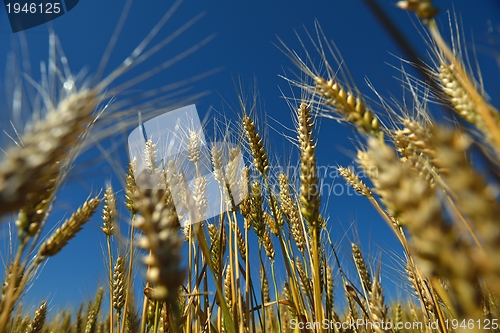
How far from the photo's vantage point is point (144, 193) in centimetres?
82

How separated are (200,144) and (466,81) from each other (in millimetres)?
1853

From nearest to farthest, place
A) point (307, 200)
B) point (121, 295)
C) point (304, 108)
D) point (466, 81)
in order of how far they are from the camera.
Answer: point (466, 81), point (307, 200), point (121, 295), point (304, 108)

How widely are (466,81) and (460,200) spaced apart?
0.57 meters

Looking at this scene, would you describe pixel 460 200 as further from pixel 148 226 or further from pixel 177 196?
pixel 177 196

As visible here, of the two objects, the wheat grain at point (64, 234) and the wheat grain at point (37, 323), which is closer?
the wheat grain at point (64, 234)

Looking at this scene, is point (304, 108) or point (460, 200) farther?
point (304, 108)

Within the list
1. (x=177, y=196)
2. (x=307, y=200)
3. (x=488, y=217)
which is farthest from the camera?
(x=177, y=196)

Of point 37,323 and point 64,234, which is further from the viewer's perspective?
point 37,323

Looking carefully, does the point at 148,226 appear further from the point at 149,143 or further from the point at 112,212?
the point at 112,212

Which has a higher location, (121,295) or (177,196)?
(177,196)

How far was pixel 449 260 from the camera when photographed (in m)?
0.56

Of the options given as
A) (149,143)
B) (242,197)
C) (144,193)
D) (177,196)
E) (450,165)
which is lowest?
(450,165)

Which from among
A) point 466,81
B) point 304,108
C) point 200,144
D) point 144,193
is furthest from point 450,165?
point 200,144

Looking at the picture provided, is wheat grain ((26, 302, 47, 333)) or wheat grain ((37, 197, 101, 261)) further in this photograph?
wheat grain ((26, 302, 47, 333))
